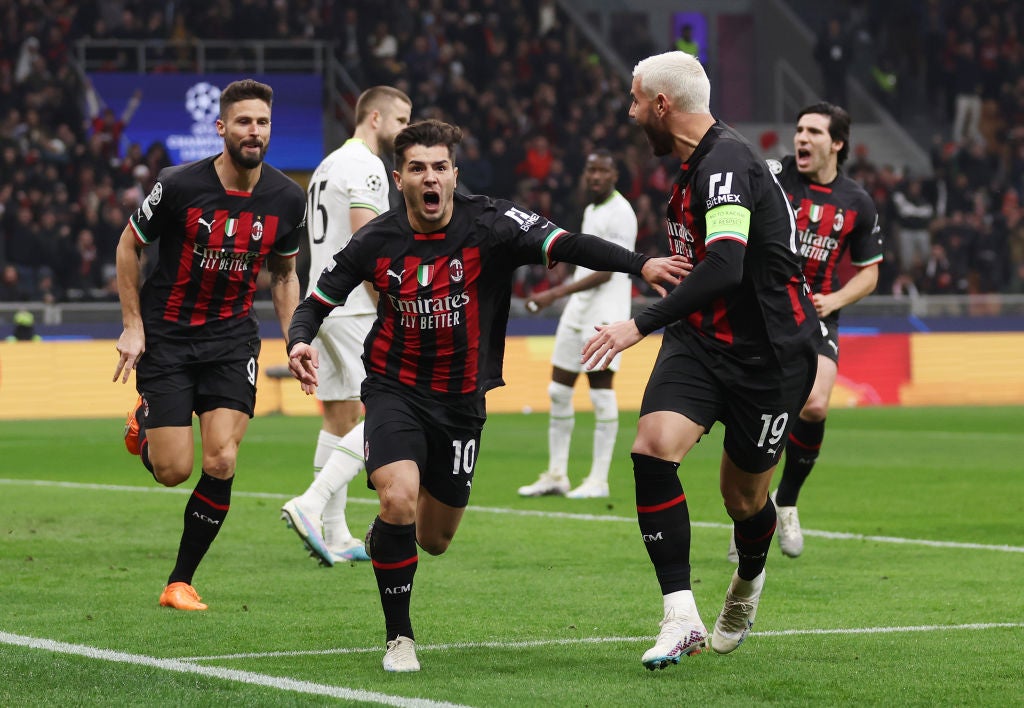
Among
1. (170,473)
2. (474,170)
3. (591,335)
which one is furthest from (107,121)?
(170,473)

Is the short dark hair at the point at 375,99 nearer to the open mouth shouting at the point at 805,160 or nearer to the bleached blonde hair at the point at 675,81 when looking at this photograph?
the open mouth shouting at the point at 805,160

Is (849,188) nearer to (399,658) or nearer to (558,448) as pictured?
(558,448)

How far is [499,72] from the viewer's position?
29.9 m

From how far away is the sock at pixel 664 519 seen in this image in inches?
219

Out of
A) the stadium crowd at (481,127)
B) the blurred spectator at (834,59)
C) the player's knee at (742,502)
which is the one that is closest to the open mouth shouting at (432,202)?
the player's knee at (742,502)

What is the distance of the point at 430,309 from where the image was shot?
6.02m

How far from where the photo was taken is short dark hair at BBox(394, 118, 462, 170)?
5922mm

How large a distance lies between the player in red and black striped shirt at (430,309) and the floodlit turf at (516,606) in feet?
2.06

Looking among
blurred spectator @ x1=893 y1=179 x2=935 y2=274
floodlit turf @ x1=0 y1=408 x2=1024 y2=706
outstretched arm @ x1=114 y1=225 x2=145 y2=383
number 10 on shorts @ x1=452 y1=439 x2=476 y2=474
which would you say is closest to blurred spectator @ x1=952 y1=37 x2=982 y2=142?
blurred spectator @ x1=893 y1=179 x2=935 y2=274

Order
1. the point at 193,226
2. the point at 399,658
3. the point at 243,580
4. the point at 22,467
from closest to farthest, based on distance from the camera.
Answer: the point at 399,658 → the point at 193,226 → the point at 243,580 → the point at 22,467

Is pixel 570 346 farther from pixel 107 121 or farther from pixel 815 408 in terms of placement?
pixel 107 121

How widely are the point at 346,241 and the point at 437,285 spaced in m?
2.76

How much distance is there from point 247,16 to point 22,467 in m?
16.3

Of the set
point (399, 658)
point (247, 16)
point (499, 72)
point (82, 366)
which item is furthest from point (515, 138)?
point (399, 658)
